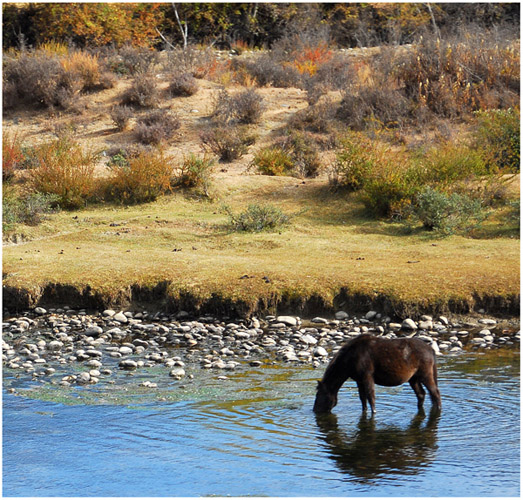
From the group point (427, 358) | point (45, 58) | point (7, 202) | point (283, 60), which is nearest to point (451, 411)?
point (427, 358)

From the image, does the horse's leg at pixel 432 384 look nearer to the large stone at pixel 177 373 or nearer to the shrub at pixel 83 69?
the large stone at pixel 177 373

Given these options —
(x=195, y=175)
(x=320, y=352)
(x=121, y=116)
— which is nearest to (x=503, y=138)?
(x=195, y=175)

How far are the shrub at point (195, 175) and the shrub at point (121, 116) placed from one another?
6.72m

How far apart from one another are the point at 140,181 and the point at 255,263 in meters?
7.36

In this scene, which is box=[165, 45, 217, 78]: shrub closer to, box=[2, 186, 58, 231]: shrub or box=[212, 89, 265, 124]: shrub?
box=[212, 89, 265, 124]: shrub

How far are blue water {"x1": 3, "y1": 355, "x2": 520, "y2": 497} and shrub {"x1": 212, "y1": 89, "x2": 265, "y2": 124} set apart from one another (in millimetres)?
19902

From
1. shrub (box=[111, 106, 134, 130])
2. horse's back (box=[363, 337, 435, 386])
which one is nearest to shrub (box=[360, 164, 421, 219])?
horse's back (box=[363, 337, 435, 386])

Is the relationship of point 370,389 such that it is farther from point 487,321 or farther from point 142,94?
point 142,94

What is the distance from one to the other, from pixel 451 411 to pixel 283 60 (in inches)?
1132

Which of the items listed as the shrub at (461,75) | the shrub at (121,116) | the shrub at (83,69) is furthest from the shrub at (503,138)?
the shrub at (83,69)

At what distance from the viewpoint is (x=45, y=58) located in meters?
30.8

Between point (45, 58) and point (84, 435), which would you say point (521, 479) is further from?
point (45, 58)

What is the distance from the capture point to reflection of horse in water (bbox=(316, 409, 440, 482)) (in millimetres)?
7266

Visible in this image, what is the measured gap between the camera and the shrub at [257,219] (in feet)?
61.3
